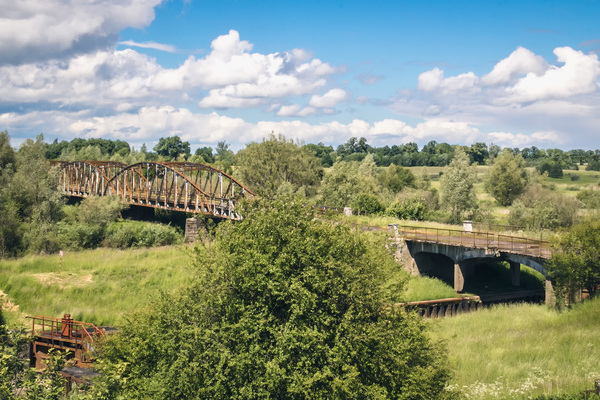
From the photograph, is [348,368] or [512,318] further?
[512,318]

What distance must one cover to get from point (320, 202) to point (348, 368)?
5235 cm

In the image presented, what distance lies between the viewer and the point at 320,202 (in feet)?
220

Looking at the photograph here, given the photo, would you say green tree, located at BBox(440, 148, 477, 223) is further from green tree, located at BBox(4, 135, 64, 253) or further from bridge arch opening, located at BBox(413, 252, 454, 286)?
green tree, located at BBox(4, 135, 64, 253)

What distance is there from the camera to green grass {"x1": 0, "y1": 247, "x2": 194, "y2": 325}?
35.2 metres

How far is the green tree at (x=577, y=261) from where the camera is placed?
30328 mm

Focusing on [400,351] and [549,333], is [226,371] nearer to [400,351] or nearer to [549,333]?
[400,351]

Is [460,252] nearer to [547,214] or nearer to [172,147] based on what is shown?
[547,214]

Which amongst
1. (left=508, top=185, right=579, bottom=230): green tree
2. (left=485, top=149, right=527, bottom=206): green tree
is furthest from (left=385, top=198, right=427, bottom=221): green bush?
(left=485, top=149, right=527, bottom=206): green tree

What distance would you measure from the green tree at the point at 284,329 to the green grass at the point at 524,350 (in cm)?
315

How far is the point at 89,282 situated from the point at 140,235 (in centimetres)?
1892

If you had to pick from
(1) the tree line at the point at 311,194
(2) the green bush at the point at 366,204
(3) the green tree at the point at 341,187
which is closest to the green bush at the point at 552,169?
(1) the tree line at the point at 311,194

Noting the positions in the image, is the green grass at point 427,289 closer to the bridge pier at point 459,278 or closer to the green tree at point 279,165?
the bridge pier at point 459,278

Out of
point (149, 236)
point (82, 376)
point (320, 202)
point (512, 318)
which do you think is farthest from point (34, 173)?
point (512, 318)

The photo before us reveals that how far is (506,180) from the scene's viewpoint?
86188 mm
